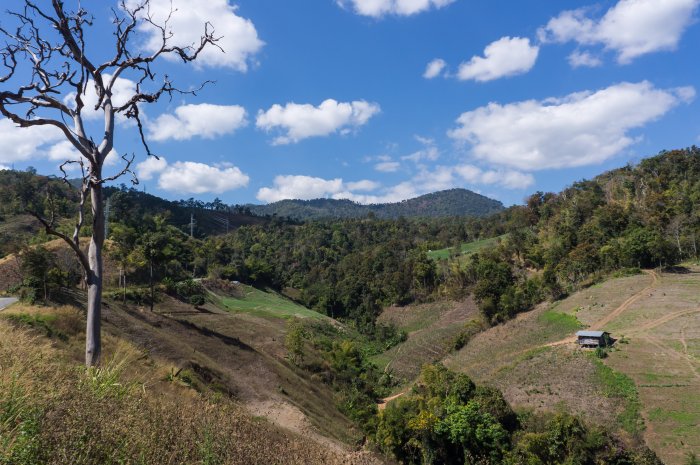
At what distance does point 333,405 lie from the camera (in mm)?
30953

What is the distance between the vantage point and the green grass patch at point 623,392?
2450cm

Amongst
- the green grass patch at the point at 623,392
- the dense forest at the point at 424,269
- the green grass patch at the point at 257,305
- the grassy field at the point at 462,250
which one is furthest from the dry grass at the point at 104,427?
the grassy field at the point at 462,250

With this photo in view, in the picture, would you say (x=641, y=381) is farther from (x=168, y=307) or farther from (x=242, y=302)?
(x=242, y=302)

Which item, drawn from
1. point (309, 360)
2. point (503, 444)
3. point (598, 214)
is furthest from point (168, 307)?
point (598, 214)

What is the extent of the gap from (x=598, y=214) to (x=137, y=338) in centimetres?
6170

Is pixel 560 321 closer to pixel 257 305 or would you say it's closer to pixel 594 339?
pixel 594 339

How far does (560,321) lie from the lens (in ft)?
138

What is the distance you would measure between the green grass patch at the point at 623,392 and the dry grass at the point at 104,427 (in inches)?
1053

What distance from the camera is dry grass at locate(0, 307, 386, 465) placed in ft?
10.7

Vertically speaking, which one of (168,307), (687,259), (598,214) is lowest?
(168,307)

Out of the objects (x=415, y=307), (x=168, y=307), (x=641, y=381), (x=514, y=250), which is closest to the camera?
(x=641, y=381)

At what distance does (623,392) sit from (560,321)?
15.3 metres

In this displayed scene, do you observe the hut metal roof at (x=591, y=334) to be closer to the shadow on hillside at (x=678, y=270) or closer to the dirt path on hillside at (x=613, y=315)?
the dirt path on hillside at (x=613, y=315)

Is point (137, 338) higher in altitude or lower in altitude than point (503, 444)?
higher
